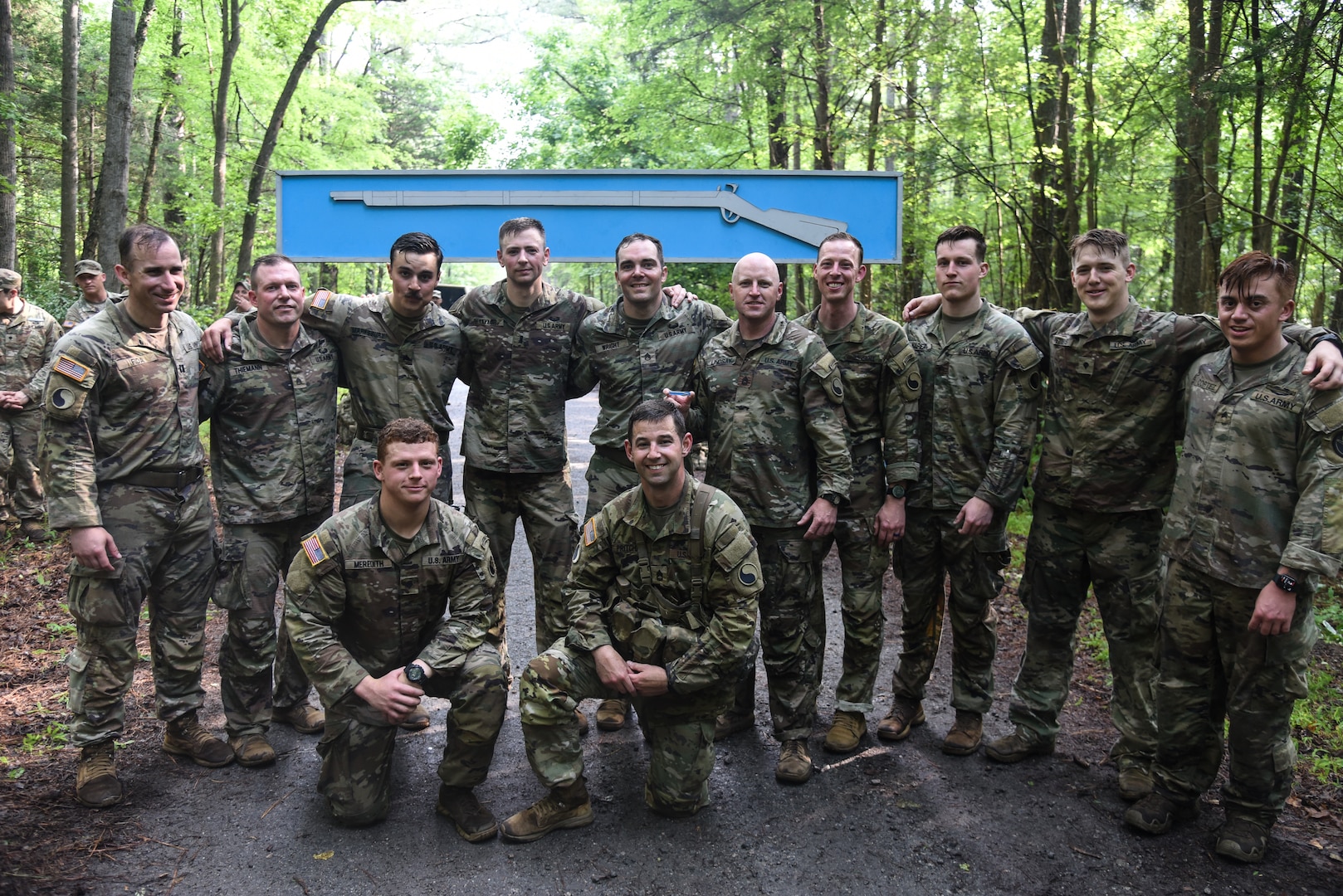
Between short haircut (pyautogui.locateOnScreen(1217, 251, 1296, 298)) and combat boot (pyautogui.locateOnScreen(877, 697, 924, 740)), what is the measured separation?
7.66 ft

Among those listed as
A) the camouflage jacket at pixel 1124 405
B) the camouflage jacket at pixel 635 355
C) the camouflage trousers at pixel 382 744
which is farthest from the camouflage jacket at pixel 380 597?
the camouflage jacket at pixel 1124 405

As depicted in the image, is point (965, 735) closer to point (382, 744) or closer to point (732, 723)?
point (732, 723)

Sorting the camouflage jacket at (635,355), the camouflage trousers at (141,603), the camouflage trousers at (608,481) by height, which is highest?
the camouflage jacket at (635,355)

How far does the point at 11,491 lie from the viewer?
838cm

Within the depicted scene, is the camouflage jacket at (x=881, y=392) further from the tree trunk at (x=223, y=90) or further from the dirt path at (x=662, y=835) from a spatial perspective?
the tree trunk at (x=223, y=90)

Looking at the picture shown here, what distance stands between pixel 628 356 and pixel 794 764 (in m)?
2.12

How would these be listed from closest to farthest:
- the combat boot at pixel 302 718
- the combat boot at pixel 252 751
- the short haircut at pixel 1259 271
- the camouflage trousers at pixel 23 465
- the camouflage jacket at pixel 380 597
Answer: the short haircut at pixel 1259 271 → the camouflage jacket at pixel 380 597 → the combat boot at pixel 252 751 → the combat boot at pixel 302 718 → the camouflage trousers at pixel 23 465

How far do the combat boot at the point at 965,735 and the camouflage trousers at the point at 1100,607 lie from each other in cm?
17

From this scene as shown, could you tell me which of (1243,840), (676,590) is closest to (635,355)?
(676,590)

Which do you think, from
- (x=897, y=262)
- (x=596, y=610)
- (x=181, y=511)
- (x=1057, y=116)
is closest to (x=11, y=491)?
(x=181, y=511)

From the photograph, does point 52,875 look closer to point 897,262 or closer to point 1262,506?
point 1262,506

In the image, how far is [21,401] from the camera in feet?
26.3

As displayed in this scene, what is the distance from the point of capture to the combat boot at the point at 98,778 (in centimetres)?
354

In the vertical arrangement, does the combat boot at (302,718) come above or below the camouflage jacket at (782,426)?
below
